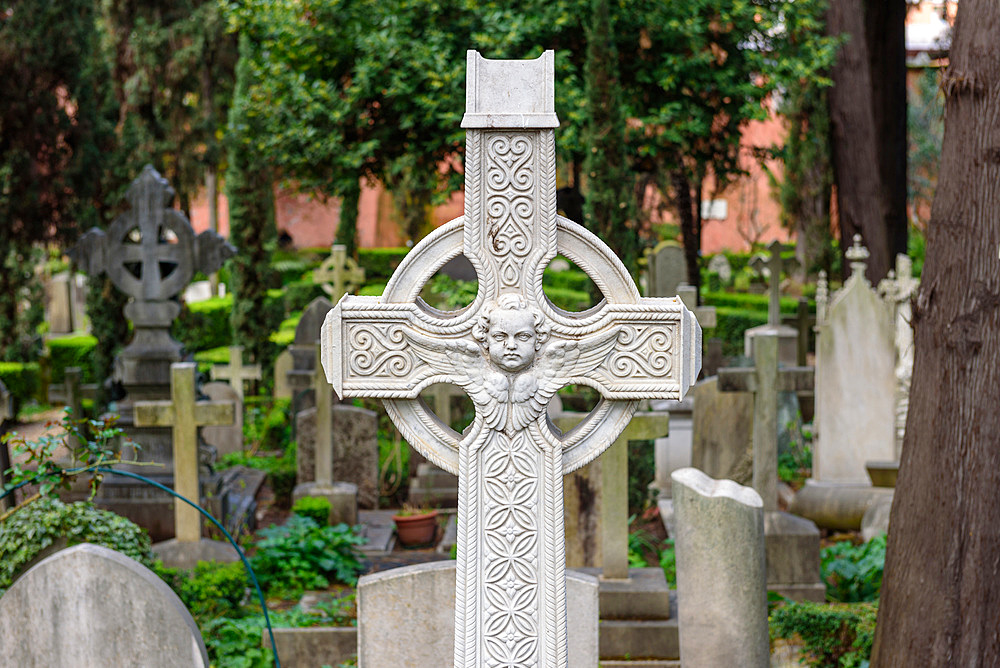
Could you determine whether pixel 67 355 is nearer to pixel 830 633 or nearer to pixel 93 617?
pixel 93 617

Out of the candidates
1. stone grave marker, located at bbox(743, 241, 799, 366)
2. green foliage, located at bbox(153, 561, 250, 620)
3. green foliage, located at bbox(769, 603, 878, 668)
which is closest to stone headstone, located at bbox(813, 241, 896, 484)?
stone grave marker, located at bbox(743, 241, 799, 366)

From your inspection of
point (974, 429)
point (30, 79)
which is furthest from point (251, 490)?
point (30, 79)

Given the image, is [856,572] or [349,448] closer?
[856,572]

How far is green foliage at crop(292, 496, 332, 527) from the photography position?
7941 millimetres

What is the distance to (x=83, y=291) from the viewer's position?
22375 mm

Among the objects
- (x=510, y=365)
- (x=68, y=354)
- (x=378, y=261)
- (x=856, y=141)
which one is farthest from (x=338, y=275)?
(x=378, y=261)

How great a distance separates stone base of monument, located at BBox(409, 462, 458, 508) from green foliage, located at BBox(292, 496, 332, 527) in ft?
4.37

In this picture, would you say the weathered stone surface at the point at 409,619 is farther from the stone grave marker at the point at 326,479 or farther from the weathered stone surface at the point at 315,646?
the stone grave marker at the point at 326,479

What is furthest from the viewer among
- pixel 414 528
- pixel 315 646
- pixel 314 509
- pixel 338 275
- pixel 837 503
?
pixel 338 275

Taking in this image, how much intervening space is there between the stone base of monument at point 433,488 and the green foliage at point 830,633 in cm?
415

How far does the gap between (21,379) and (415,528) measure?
32.1 feet

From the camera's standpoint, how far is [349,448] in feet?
30.4

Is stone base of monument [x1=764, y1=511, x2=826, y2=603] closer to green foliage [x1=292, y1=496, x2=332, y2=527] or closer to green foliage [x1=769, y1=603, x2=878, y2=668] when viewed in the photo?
green foliage [x1=769, y1=603, x2=878, y2=668]

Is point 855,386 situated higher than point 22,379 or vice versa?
point 855,386
